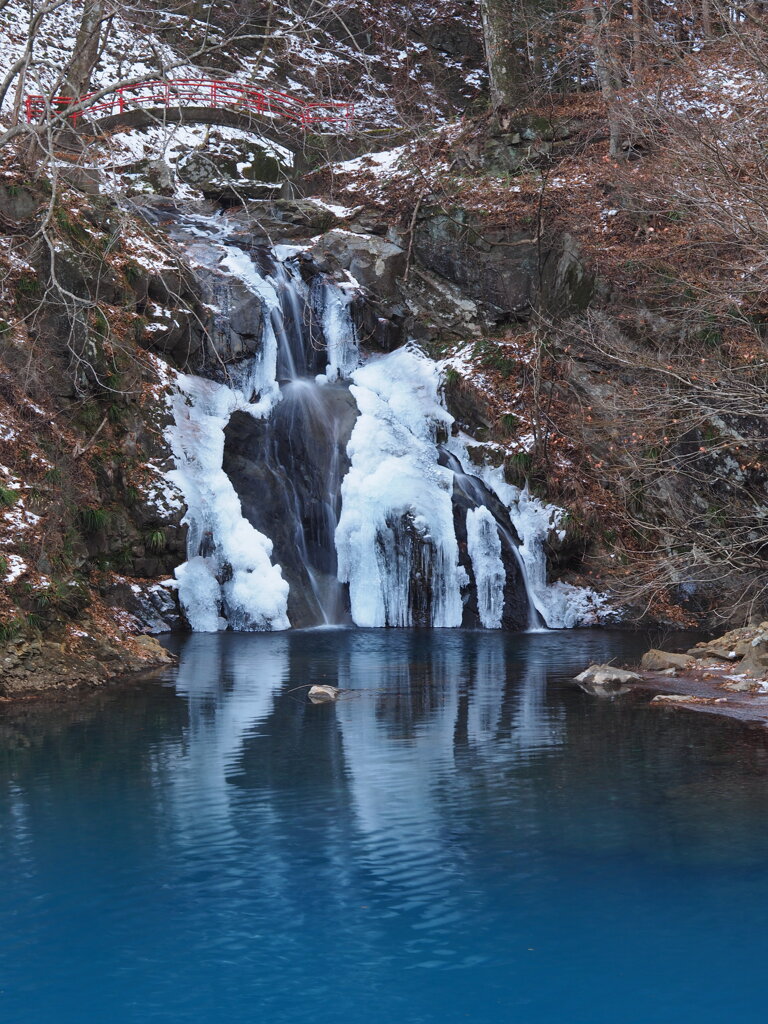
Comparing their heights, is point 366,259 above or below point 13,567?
above

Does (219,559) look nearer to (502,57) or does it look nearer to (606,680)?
(606,680)

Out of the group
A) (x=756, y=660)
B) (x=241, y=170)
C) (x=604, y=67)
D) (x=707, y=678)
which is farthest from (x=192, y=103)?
(x=756, y=660)

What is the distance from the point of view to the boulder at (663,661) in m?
11.3

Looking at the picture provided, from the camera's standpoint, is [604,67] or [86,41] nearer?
[86,41]

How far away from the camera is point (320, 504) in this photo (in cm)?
1666

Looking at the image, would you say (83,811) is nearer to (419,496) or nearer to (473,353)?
(419,496)

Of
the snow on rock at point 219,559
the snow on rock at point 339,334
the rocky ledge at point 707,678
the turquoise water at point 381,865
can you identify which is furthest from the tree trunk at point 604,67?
the turquoise water at point 381,865

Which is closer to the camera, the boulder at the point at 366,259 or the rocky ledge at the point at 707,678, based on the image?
the rocky ledge at the point at 707,678

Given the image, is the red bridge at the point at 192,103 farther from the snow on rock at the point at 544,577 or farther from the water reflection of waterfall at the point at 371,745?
the snow on rock at the point at 544,577

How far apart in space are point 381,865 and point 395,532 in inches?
434

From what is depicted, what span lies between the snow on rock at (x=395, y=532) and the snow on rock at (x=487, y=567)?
0.92 feet

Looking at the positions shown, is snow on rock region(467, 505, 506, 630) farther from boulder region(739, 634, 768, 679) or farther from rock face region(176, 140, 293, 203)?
rock face region(176, 140, 293, 203)

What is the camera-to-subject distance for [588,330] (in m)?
17.5

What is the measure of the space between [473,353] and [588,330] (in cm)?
260
